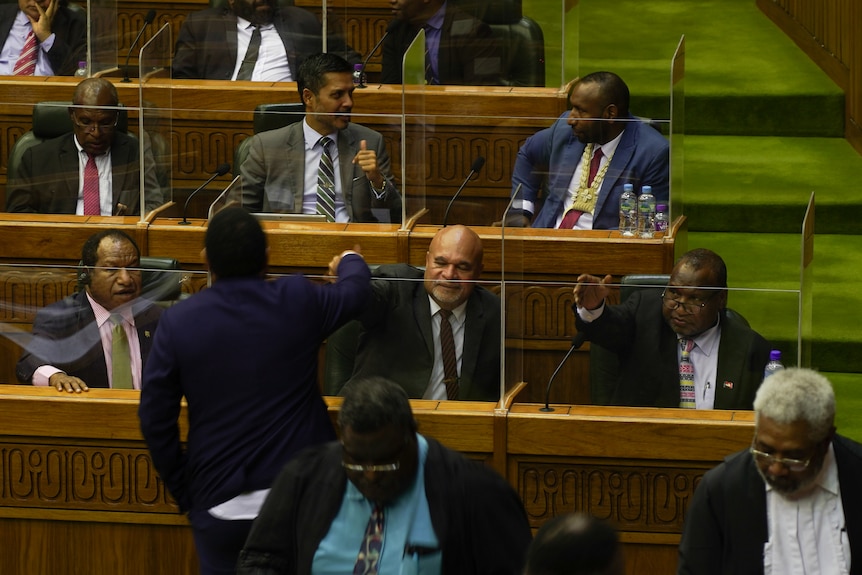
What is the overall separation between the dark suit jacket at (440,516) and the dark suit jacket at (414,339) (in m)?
0.89

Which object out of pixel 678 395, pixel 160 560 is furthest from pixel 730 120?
pixel 160 560

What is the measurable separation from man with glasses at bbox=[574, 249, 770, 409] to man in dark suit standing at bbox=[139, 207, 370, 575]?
30.3 inches


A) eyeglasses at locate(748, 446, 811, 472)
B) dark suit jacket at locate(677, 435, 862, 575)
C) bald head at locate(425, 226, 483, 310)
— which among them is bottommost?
dark suit jacket at locate(677, 435, 862, 575)

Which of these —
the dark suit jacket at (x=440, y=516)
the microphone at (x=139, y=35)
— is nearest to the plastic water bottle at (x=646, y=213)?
the microphone at (x=139, y=35)

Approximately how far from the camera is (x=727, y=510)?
2.46m

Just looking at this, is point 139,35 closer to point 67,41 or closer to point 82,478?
point 67,41

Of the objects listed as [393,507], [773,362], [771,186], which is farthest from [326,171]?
[393,507]

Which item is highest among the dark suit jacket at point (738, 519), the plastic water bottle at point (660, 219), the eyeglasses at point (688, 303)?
the plastic water bottle at point (660, 219)

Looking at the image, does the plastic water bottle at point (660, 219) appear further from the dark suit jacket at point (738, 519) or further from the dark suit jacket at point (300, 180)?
the dark suit jacket at point (738, 519)

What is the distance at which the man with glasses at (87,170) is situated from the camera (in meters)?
4.97

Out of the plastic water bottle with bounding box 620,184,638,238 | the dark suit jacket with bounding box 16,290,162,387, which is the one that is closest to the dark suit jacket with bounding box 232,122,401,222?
the plastic water bottle with bounding box 620,184,638,238

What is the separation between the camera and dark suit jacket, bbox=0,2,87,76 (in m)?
5.94

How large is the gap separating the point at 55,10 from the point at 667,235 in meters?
2.74

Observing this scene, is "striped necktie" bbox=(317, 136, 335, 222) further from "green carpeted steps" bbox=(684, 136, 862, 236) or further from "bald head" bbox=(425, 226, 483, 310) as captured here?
"green carpeted steps" bbox=(684, 136, 862, 236)
